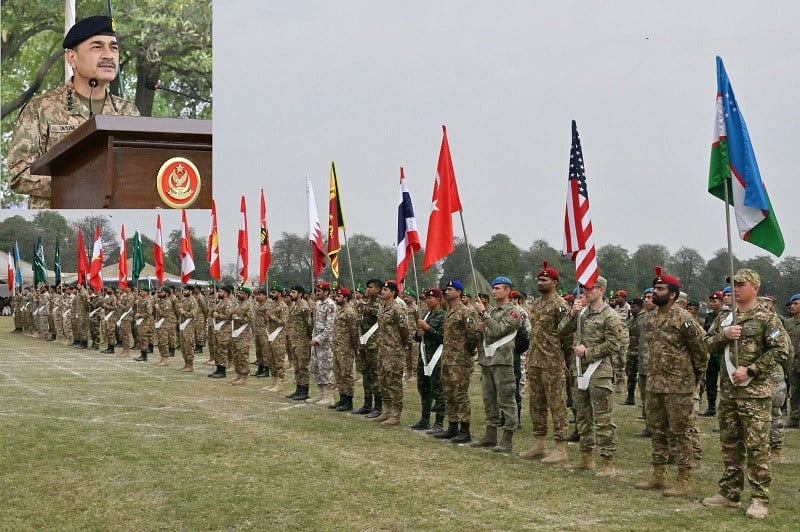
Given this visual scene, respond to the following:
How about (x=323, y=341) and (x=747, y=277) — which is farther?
(x=323, y=341)

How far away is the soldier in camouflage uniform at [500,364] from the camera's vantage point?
10055mm

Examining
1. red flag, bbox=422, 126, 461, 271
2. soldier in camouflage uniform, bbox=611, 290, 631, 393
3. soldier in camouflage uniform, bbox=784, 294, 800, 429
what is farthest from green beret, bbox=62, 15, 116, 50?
soldier in camouflage uniform, bbox=611, 290, 631, 393

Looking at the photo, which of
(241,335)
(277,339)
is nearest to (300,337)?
(277,339)

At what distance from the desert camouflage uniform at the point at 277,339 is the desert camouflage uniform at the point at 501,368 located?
655 centimetres

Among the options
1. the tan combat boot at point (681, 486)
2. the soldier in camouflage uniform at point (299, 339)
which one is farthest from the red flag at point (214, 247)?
the tan combat boot at point (681, 486)

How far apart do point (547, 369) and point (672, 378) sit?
182 centimetres

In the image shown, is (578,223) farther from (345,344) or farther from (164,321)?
(164,321)

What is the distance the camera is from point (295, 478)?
8344mm

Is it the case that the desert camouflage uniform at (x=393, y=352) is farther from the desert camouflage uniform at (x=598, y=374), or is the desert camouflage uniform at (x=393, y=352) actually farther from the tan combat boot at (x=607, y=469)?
the tan combat boot at (x=607, y=469)

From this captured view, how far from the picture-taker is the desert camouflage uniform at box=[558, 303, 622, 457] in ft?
28.8

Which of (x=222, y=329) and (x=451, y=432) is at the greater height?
(x=222, y=329)

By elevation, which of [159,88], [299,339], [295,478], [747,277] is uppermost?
[159,88]

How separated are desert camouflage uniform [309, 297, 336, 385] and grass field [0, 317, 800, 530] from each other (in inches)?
49.0

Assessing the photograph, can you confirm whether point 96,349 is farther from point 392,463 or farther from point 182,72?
point 392,463
